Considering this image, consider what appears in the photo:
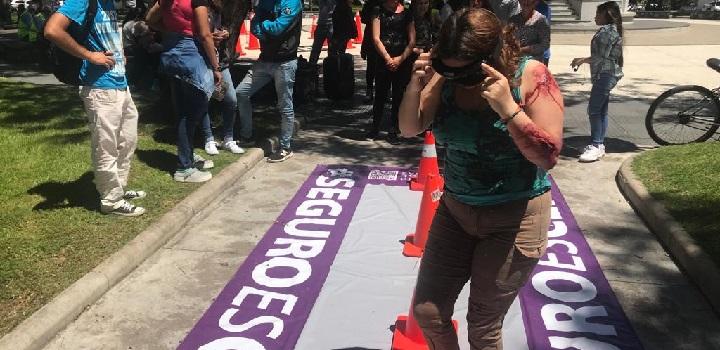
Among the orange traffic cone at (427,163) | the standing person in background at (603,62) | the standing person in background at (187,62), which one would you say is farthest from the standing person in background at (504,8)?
the standing person in background at (187,62)

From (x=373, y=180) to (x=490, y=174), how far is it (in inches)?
162

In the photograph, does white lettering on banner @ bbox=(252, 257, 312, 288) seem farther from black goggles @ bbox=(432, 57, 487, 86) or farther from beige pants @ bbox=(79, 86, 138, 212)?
black goggles @ bbox=(432, 57, 487, 86)

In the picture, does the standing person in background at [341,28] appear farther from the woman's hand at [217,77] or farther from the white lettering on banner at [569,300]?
the white lettering on banner at [569,300]

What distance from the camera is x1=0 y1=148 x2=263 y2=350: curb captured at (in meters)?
3.39

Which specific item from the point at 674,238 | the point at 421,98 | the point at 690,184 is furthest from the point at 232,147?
the point at 421,98

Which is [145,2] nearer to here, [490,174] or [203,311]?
[203,311]

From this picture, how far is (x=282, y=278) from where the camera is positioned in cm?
436

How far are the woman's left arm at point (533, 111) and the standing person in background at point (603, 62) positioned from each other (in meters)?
4.77

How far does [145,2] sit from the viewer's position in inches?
391

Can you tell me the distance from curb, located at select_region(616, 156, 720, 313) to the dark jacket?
3.55 metres

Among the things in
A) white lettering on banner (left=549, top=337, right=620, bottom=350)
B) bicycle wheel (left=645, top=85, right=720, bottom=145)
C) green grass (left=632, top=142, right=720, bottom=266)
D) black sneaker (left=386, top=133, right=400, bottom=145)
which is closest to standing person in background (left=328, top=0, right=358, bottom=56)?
black sneaker (left=386, top=133, right=400, bottom=145)

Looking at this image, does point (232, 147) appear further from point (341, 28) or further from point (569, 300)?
point (569, 300)

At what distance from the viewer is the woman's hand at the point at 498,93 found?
2.21m

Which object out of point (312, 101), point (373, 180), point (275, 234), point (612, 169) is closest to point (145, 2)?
point (312, 101)
